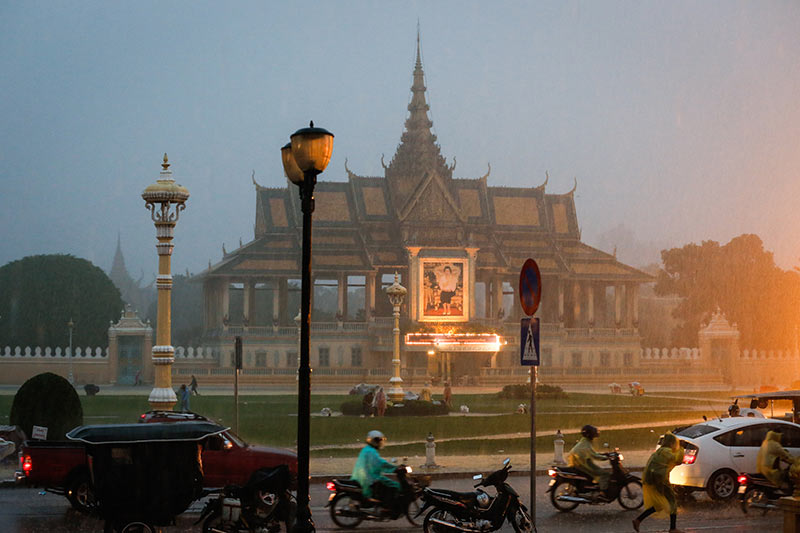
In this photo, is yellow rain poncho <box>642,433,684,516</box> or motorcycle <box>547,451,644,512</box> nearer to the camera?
yellow rain poncho <box>642,433,684,516</box>

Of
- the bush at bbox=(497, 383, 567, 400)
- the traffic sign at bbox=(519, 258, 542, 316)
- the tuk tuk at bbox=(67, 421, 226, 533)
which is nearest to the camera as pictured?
the tuk tuk at bbox=(67, 421, 226, 533)

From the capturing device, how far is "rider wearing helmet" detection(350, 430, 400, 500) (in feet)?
42.1

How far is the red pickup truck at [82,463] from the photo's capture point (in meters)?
14.1

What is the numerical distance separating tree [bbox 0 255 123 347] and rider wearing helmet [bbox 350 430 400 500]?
60051 mm

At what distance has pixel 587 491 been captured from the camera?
1457 cm

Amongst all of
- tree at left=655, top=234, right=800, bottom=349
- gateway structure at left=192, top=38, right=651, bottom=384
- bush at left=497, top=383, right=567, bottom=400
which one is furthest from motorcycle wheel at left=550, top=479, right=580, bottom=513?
tree at left=655, top=234, right=800, bottom=349

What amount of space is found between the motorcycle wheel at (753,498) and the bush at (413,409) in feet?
70.5

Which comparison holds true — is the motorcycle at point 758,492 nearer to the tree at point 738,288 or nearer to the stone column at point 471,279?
the stone column at point 471,279

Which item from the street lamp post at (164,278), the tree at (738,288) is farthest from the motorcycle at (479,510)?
the tree at (738,288)

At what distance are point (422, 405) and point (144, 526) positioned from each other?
2584cm

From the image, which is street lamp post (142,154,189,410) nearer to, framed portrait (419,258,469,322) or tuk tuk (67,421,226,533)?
tuk tuk (67,421,226,533)

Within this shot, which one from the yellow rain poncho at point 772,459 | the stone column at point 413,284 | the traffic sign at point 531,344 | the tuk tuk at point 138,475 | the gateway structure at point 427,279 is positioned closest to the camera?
the tuk tuk at point 138,475

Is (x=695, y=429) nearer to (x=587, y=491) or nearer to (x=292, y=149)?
(x=587, y=491)

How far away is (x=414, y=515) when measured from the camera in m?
13.7
